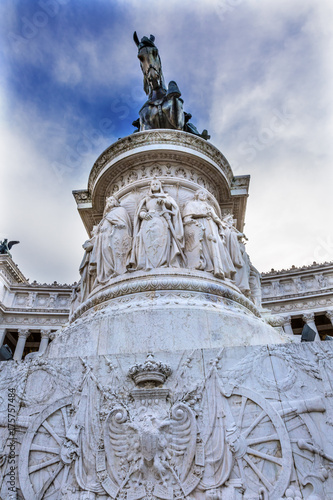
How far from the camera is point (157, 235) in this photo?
25.6 feet

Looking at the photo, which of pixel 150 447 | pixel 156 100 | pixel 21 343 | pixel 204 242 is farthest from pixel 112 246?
pixel 21 343

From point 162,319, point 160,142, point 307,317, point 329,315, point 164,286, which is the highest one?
point 307,317

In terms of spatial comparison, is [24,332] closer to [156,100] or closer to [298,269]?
[298,269]

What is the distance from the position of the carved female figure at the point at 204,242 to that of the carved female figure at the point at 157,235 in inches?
10.1

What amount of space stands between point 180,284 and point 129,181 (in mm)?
3925

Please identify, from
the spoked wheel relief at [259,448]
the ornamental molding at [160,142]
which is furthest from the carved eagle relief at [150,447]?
the ornamental molding at [160,142]

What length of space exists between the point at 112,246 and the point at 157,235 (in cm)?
116

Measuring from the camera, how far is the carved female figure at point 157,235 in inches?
302

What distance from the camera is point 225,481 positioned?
13.7 feet

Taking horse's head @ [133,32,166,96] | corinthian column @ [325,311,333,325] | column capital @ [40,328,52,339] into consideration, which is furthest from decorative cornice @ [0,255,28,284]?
corinthian column @ [325,311,333,325]

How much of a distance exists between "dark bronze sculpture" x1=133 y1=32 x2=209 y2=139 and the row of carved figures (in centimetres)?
367

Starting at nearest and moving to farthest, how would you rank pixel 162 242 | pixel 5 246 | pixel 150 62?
pixel 162 242 → pixel 150 62 → pixel 5 246

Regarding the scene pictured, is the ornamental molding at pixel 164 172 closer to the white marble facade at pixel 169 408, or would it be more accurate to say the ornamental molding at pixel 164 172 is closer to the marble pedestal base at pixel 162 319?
the marble pedestal base at pixel 162 319

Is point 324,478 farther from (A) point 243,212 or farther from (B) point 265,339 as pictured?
(A) point 243,212
